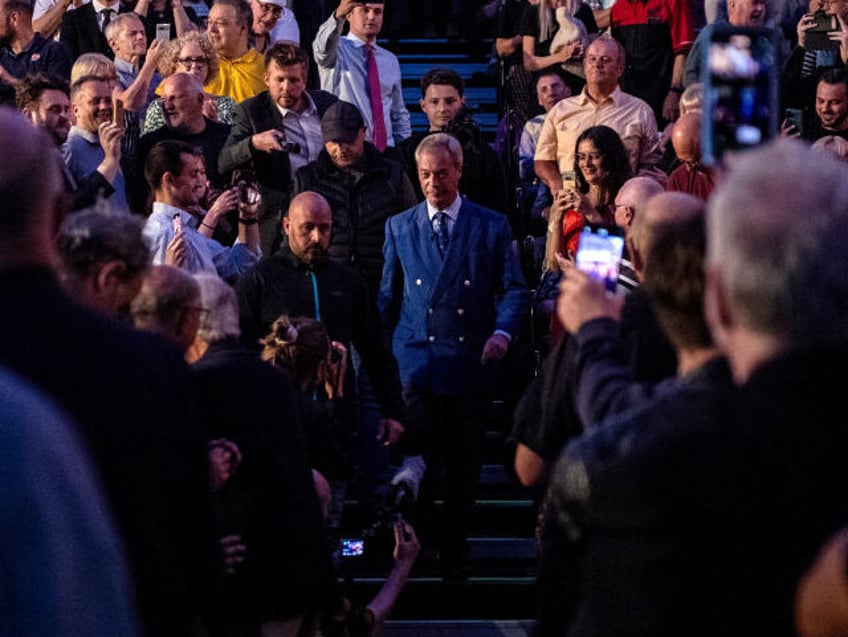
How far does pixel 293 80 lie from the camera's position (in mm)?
10078

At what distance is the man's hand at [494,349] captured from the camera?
A: 859cm

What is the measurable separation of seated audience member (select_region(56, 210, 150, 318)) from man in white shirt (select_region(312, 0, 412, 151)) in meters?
7.34

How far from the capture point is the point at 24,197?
10.0 ft

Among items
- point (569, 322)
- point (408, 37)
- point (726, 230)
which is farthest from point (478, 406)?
point (408, 37)

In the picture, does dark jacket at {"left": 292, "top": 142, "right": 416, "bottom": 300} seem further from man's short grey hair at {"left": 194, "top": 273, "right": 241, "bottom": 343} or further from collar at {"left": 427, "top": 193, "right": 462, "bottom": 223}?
man's short grey hair at {"left": 194, "top": 273, "right": 241, "bottom": 343}

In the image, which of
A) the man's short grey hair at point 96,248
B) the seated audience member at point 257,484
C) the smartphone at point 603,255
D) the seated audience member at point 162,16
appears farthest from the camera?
the seated audience member at point 162,16

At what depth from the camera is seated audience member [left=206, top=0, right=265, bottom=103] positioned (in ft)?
37.2

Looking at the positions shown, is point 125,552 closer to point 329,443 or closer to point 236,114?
point 329,443

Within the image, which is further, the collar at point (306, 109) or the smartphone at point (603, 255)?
the collar at point (306, 109)

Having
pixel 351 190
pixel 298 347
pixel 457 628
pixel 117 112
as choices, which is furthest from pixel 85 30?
pixel 298 347

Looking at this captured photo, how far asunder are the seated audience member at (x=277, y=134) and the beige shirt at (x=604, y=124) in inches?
54.5

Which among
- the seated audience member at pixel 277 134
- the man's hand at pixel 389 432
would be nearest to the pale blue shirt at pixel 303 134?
the seated audience member at pixel 277 134

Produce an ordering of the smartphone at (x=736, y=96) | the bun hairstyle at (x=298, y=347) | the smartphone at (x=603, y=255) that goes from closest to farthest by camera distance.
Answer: the smartphone at (x=736, y=96)
the smartphone at (x=603, y=255)
the bun hairstyle at (x=298, y=347)

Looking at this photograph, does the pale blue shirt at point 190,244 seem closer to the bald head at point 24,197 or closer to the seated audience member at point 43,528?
the bald head at point 24,197
